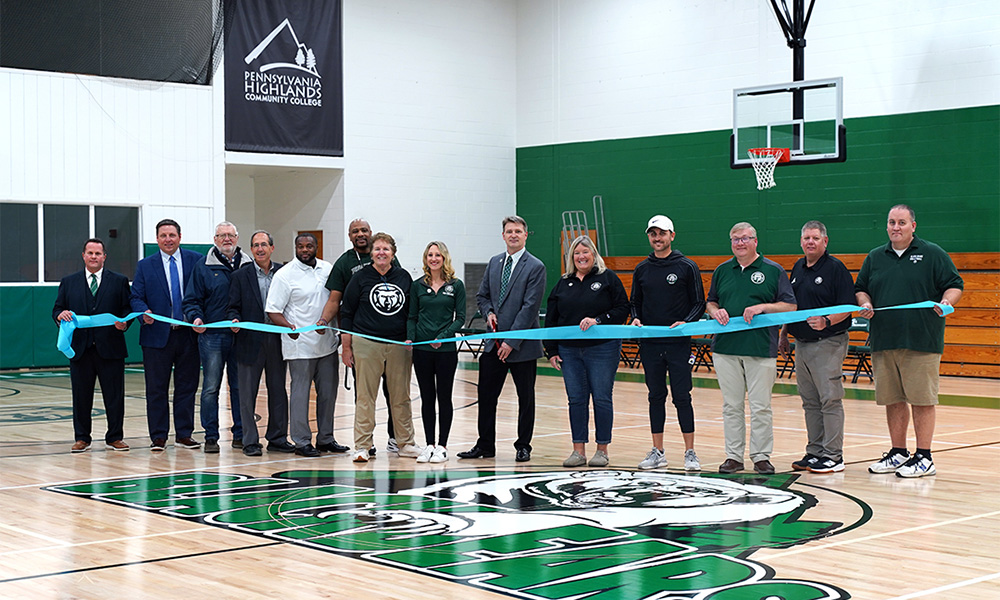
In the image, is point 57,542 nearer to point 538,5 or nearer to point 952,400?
point 952,400

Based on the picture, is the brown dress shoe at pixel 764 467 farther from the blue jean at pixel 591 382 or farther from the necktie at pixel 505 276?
the necktie at pixel 505 276

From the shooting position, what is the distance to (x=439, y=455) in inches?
322

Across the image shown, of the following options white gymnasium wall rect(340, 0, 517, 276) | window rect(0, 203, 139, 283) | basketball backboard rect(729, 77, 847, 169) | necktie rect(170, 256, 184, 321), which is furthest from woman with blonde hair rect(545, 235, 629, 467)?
white gymnasium wall rect(340, 0, 517, 276)

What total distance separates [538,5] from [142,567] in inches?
743

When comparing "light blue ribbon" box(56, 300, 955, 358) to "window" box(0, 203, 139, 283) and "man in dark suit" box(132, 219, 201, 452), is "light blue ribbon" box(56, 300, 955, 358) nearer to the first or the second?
"man in dark suit" box(132, 219, 201, 452)

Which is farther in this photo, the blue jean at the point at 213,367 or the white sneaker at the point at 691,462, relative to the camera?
the blue jean at the point at 213,367

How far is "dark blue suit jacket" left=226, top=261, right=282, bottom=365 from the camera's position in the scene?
8.67 metres

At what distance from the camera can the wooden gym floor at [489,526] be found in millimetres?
4688

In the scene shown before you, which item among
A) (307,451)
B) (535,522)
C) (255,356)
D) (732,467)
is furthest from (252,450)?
(732,467)

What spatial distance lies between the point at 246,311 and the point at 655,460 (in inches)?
131

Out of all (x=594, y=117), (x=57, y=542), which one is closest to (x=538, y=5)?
(x=594, y=117)

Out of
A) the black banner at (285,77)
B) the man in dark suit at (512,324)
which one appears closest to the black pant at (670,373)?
the man in dark suit at (512,324)

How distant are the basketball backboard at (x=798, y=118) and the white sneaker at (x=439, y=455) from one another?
9.90m

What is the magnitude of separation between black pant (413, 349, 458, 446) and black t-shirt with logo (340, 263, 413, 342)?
0.25 meters
